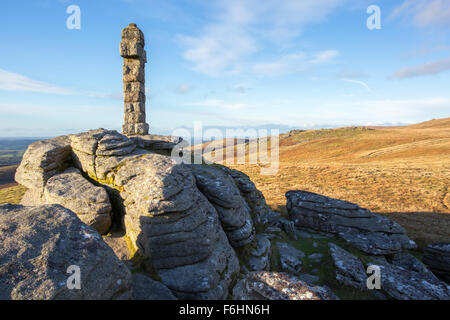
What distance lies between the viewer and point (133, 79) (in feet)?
75.3

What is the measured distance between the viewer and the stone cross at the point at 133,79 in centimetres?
2184

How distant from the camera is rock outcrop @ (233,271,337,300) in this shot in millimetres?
7652

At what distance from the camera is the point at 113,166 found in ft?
41.4

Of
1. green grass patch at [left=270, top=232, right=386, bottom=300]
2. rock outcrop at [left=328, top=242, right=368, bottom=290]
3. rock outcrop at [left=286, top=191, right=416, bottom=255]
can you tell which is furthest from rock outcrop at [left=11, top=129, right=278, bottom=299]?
rock outcrop at [left=286, top=191, right=416, bottom=255]

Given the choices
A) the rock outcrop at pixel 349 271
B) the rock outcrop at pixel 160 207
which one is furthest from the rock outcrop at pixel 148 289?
the rock outcrop at pixel 349 271

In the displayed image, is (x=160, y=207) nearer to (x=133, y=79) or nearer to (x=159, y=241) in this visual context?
(x=159, y=241)

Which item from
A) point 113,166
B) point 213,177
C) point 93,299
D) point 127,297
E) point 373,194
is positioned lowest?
point 373,194

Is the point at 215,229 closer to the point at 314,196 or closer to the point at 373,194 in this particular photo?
the point at 314,196

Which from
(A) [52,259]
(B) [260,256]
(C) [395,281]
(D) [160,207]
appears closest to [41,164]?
(D) [160,207]

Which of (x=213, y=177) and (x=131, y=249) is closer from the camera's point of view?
(x=131, y=249)

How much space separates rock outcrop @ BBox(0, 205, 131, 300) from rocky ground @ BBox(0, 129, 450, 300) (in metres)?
0.02

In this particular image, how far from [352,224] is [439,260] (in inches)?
230

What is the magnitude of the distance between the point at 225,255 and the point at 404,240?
52.3 ft

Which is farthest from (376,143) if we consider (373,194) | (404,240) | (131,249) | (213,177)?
(131,249)
